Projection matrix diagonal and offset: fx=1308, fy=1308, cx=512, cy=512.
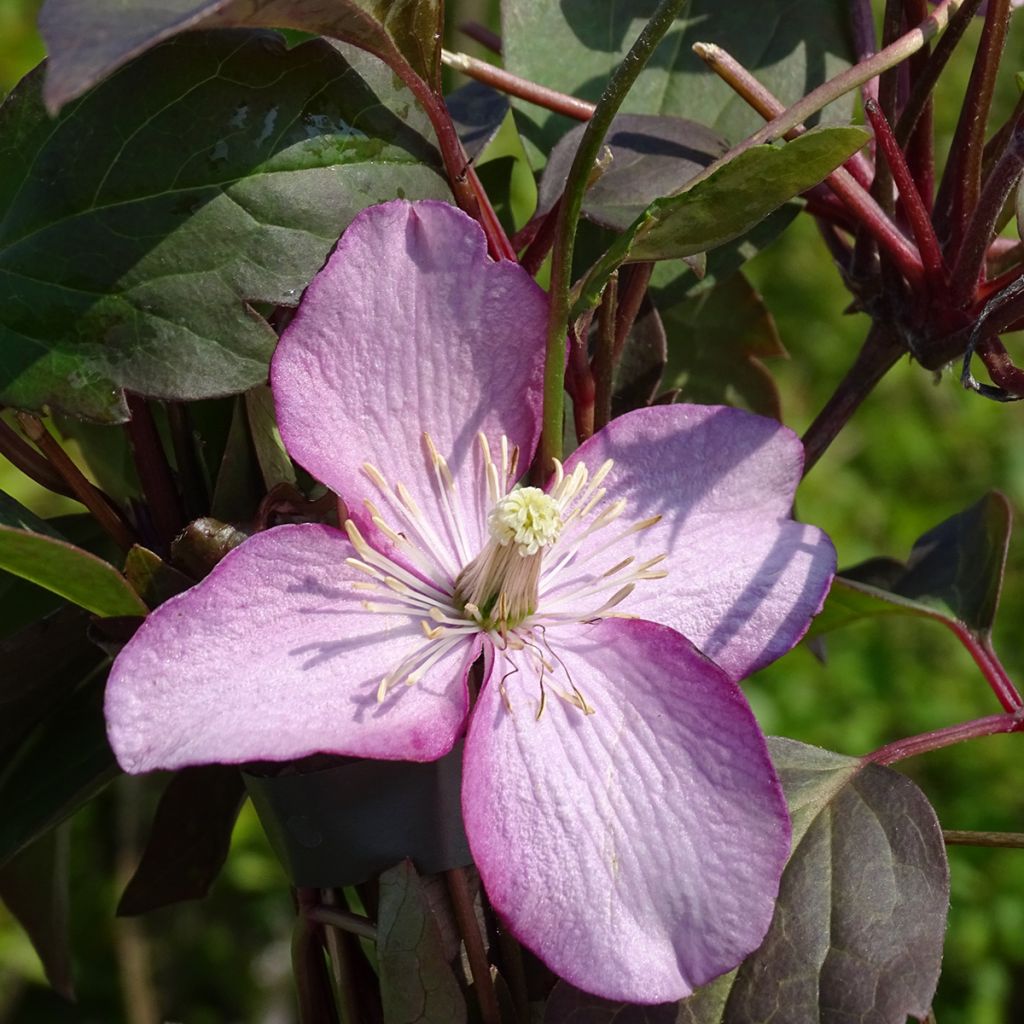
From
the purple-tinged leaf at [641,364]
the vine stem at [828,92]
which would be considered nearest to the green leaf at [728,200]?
the vine stem at [828,92]

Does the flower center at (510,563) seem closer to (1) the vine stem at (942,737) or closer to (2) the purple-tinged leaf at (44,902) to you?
(1) the vine stem at (942,737)

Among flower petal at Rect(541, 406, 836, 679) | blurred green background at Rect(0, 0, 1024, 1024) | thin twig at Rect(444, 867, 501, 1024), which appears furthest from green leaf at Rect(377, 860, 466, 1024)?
blurred green background at Rect(0, 0, 1024, 1024)

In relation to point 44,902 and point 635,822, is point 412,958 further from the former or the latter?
point 44,902

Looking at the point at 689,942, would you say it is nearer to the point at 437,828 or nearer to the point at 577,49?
the point at 437,828

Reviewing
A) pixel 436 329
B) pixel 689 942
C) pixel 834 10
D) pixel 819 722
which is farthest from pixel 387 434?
pixel 819 722

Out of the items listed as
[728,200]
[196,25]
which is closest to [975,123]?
[728,200]
